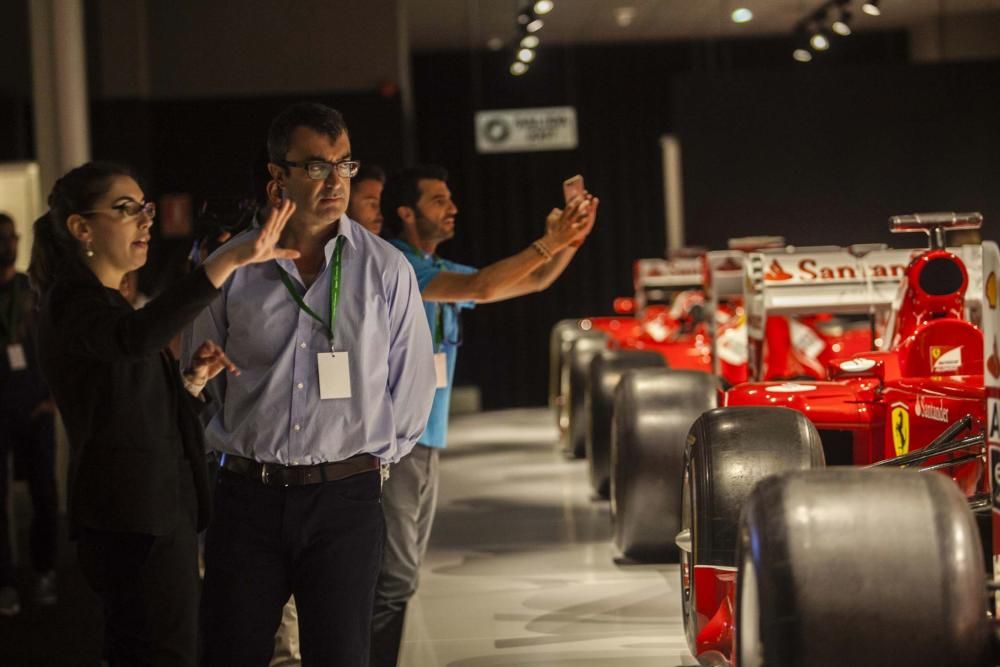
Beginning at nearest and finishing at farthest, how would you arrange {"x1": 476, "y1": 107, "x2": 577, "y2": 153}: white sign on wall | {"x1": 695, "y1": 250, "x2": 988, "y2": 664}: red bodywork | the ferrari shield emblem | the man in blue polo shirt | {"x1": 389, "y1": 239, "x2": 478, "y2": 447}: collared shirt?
1. {"x1": 695, "y1": 250, "x2": 988, "y2": 664}: red bodywork
2. the man in blue polo shirt
3. the ferrari shield emblem
4. {"x1": 389, "y1": 239, "x2": 478, "y2": 447}: collared shirt
5. {"x1": 476, "y1": 107, "x2": 577, "y2": 153}: white sign on wall

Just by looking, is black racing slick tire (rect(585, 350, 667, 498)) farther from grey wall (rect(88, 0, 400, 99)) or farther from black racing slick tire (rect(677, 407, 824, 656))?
grey wall (rect(88, 0, 400, 99))

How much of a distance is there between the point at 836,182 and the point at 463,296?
833 centimetres

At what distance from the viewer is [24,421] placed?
625 centimetres

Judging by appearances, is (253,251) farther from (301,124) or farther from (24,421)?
(24,421)

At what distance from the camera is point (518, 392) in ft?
58.4

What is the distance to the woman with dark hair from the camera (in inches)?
117

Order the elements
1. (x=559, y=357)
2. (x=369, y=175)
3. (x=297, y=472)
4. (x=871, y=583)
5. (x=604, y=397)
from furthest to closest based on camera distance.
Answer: (x=559, y=357), (x=604, y=397), (x=369, y=175), (x=297, y=472), (x=871, y=583)

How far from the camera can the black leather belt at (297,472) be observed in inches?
114

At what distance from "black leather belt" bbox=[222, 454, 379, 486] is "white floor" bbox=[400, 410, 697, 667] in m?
1.87

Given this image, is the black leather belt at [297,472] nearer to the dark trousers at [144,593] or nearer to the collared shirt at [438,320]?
the dark trousers at [144,593]

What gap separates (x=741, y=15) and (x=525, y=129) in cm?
296

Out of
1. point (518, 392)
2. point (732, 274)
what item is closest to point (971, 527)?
point (732, 274)

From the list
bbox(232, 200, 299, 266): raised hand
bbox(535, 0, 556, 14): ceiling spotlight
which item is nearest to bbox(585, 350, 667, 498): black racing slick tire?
bbox(535, 0, 556, 14): ceiling spotlight

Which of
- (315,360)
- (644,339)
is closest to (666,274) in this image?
(644,339)
